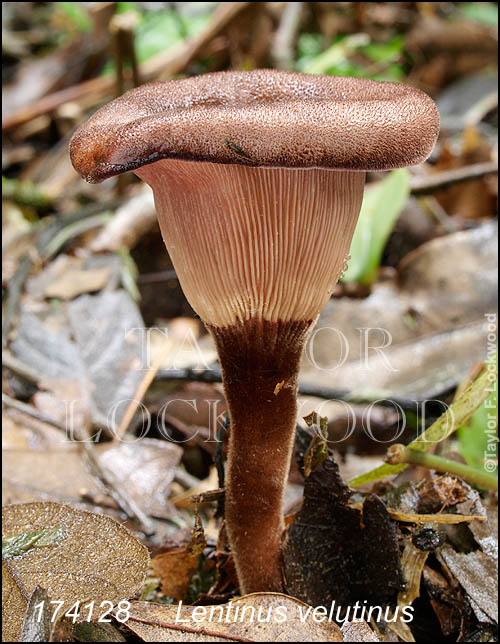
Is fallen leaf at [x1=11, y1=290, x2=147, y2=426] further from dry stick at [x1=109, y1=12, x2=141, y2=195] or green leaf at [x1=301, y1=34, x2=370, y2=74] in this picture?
green leaf at [x1=301, y1=34, x2=370, y2=74]

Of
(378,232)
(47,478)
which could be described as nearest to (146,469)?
(47,478)

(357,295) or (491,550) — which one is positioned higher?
(491,550)

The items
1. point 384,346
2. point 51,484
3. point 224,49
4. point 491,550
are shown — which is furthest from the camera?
point 224,49

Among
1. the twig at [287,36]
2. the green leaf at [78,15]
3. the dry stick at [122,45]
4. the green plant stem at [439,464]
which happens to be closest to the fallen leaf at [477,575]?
the green plant stem at [439,464]

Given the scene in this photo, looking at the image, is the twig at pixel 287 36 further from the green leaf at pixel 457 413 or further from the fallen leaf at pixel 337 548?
the fallen leaf at pixel 337 548

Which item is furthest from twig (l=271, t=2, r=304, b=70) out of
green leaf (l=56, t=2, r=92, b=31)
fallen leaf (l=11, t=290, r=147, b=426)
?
fallen leaf (l=11, t=290, r=147, b=426)

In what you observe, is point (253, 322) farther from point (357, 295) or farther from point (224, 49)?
point (224, 49)

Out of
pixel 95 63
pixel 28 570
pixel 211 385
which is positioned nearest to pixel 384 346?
pixel 211 385
